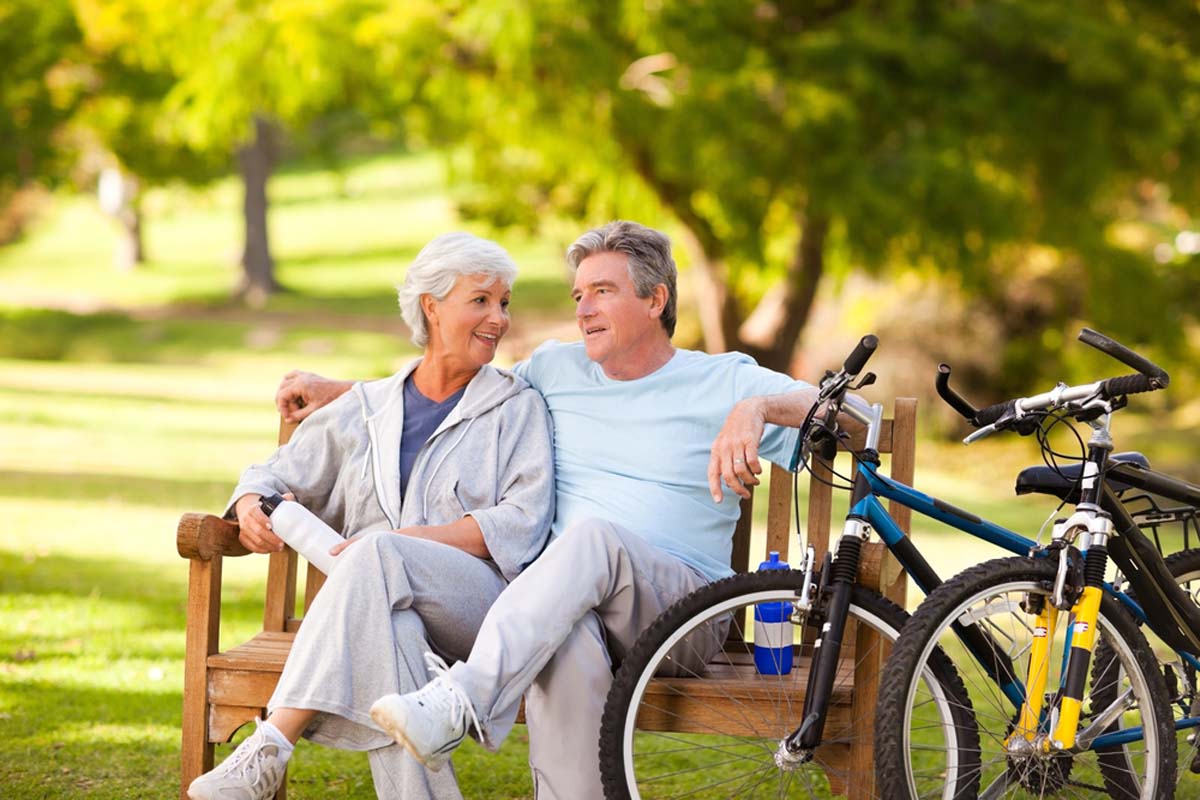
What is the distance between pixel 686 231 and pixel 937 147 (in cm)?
335

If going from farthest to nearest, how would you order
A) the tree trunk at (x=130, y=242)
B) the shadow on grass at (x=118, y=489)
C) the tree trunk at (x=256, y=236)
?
the tree trunk at (x=130, y=242) → the tree trunk at (x=256, y=236) → the shadow on grass at (x=118, y=489)

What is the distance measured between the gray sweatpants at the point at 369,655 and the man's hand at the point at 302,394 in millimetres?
808

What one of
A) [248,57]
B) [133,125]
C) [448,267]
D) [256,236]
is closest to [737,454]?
[448,267]

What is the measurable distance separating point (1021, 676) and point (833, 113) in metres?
11.0

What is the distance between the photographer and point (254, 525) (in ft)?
12.8

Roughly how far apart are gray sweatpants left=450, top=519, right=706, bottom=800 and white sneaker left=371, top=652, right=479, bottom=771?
36 mm

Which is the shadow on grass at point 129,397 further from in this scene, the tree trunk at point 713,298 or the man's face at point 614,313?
the man's face at point 614,313

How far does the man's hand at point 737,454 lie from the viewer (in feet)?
11.7

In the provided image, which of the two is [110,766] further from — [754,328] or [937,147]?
[754,328]

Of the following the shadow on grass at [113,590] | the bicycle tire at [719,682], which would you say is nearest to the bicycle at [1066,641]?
the bicycle tire at [719,682]

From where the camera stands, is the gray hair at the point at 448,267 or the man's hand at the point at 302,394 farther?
the man's hand at the point at 302,394

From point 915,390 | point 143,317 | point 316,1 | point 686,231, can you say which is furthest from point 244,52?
point 143,317

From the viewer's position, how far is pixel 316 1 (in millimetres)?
14312

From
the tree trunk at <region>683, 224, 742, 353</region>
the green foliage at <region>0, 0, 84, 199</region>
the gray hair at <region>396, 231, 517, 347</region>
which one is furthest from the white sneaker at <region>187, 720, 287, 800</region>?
the green foliage at <region>0, 0, 84, 199</region>
